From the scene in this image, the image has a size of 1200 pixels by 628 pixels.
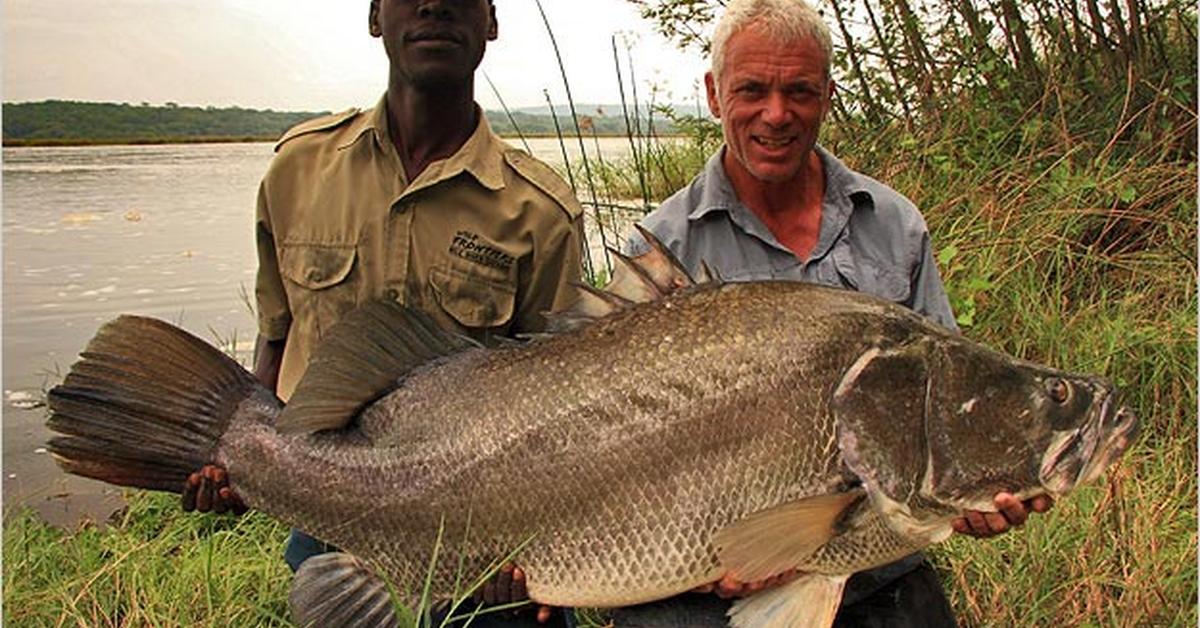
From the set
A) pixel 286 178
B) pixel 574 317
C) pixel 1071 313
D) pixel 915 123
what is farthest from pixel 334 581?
pixel 915 123

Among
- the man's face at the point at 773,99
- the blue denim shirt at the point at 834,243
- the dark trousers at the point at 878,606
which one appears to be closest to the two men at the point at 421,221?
the blue denim shirt at the point at 834,243

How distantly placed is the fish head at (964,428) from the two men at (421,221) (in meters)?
1.04

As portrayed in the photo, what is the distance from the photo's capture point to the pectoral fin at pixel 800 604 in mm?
2438

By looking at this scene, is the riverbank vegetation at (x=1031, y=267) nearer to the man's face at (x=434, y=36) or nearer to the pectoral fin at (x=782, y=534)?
the pectoral fin at (x=782, y=534)

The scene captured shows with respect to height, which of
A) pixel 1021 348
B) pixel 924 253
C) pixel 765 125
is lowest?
pixel 1021 348

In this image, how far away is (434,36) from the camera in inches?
119

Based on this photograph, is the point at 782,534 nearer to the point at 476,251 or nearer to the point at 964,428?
the point at 964,428

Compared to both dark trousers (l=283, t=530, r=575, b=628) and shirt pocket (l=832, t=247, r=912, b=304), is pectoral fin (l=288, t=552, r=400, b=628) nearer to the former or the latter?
dark trousers (l=283, t=530, r=575, b=628)

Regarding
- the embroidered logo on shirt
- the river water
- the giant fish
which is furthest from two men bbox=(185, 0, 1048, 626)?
the river water

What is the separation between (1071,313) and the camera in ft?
16.5

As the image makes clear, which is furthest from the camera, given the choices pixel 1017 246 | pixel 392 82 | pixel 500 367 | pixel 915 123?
pixel 915 123

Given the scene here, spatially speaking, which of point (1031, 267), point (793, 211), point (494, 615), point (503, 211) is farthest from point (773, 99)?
point (1031, 267)

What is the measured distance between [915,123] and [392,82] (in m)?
4.34

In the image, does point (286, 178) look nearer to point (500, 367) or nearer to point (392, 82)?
point (392, 82)
